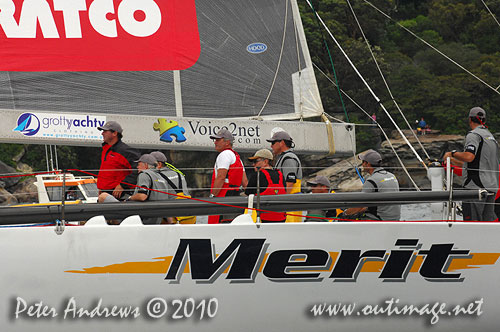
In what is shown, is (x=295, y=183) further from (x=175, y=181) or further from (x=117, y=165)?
(x=117, y=165)

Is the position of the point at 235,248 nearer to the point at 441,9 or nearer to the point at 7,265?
the point at 7,265

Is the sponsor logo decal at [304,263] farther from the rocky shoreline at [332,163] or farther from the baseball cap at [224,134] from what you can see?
the rocky shoreline at [332,163]

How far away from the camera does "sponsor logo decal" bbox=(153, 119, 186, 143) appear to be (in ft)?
24.0

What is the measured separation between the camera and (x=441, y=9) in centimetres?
4147

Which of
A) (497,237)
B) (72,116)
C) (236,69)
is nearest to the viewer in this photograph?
(497,237)

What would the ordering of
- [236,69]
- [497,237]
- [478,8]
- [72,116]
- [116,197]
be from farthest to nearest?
[478,8], [236,69], [72,116], [116,197], [497,237]

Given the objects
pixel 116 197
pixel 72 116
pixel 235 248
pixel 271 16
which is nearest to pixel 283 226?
pixel 235 248

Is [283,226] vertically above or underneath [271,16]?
underneath

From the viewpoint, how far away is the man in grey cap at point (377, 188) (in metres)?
5.74

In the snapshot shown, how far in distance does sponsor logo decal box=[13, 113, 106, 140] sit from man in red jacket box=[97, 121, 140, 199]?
1.44 meters

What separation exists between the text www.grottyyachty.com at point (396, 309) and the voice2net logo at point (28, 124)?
3374 mm

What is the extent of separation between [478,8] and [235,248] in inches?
1524

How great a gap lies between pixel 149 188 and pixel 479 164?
2.56 metres

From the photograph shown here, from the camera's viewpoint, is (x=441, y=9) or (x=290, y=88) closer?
(x=290, y=88)
